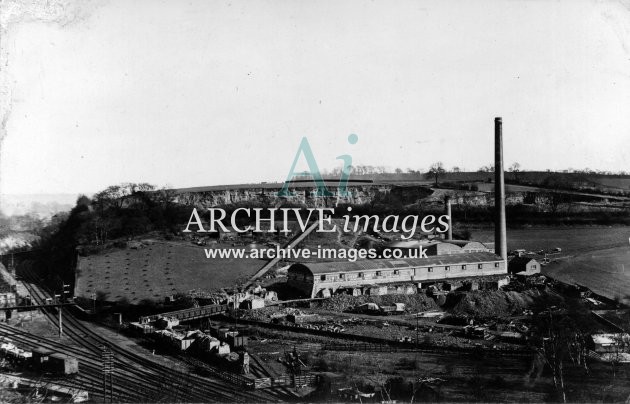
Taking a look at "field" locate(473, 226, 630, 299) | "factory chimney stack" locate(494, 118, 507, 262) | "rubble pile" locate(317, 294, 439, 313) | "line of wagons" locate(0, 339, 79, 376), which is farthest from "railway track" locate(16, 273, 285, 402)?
"field" locate(473, 226, 630, 299)

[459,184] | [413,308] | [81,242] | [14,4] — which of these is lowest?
[413,308]

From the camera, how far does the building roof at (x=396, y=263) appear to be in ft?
76.7

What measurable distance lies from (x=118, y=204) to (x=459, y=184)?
21136 mm

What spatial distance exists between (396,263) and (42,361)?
47.5ft

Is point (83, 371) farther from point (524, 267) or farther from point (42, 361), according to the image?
point (524, 267)

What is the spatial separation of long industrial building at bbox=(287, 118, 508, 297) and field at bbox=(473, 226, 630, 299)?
337 cm

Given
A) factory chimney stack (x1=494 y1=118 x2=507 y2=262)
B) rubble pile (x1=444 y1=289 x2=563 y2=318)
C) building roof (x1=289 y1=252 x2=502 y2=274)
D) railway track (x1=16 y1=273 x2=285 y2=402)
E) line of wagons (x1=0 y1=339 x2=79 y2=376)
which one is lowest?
rubble pile (x1=444 y1=289 x2=563 y2=318)

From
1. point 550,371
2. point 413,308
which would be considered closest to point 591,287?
point 413,308

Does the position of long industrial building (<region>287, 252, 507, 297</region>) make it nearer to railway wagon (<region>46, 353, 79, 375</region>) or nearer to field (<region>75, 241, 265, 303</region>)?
field (<region>75, 241, 265, 303</region>)

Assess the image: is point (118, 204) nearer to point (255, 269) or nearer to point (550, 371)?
point (255, 269)

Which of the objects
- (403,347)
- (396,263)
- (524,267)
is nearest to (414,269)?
(396,263)

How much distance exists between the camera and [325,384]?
13.0 metres

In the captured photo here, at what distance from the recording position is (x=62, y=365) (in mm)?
13898

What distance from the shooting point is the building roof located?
23.4 metres
